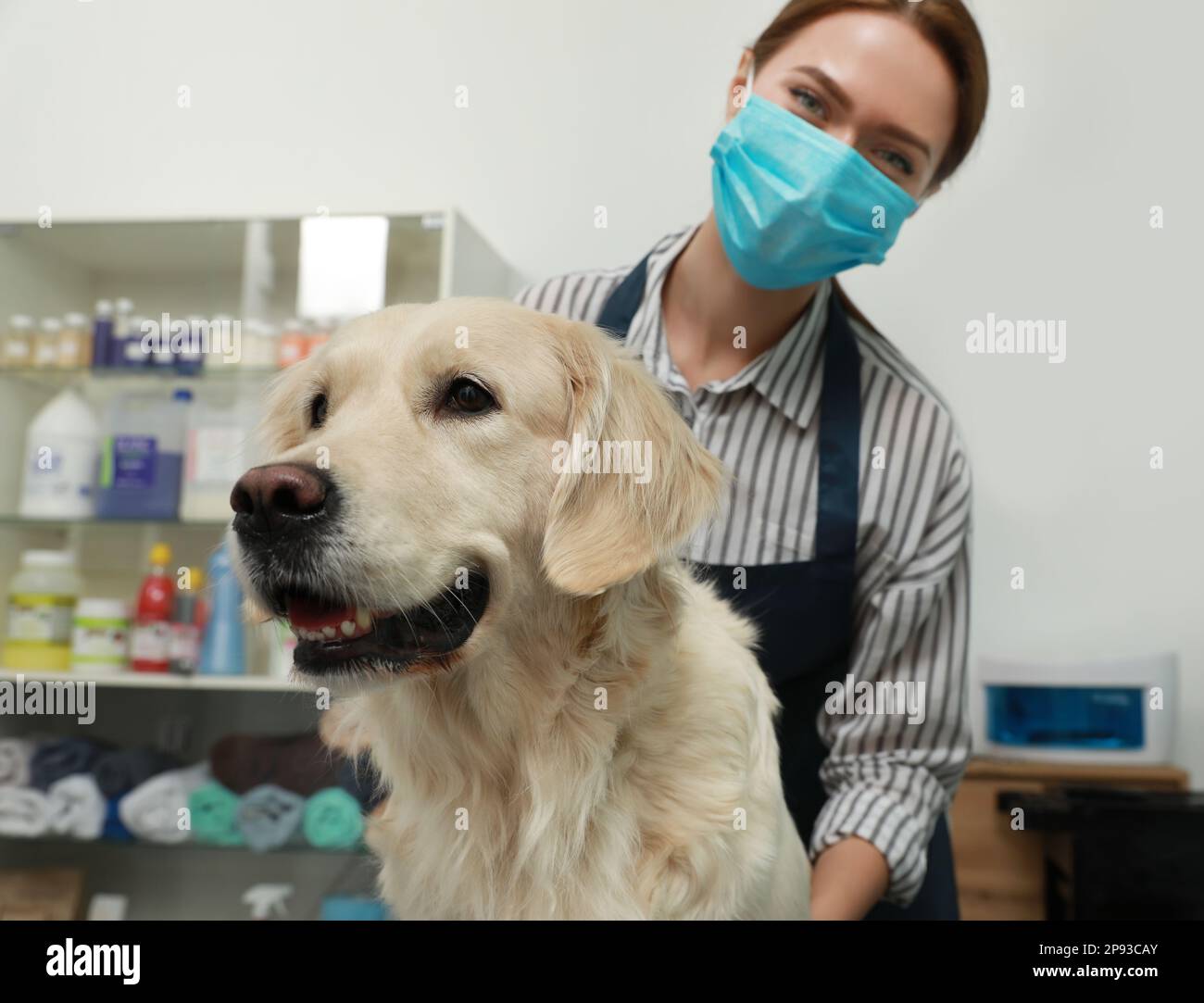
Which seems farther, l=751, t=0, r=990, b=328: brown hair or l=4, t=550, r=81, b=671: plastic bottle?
l=4, t=550, r=81, b=671: plastic bottle

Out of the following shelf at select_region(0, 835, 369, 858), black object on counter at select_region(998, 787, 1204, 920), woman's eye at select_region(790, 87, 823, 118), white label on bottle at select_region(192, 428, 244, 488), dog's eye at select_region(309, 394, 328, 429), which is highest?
woman's eye at select_region(790, 87, 823, 118)

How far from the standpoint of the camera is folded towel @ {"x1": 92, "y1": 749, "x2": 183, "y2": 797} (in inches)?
71.0

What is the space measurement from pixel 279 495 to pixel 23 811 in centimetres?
170

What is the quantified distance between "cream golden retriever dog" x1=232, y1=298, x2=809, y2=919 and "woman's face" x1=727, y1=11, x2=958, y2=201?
1.06 feet

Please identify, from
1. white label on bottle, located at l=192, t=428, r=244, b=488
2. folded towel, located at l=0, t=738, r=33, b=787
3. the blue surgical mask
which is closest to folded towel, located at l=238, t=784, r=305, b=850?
folded towel, located at l=0, t=738, r=33, b=787

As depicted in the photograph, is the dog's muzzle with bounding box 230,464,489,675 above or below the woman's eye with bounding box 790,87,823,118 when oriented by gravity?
below

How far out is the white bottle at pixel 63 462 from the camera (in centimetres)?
183

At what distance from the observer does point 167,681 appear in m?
1.71

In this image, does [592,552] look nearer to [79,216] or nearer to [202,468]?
[202,468]

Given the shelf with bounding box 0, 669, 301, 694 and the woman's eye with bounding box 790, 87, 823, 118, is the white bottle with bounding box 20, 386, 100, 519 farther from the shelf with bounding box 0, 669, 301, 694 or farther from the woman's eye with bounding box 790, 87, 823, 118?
the woman's eye with bounding box 790, 87, 823, 118

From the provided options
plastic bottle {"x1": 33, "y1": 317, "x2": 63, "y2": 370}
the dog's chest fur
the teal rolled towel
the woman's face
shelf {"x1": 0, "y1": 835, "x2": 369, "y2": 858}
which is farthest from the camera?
plastic bottle {"x1": 33, "y1": 317, "x2": 63, "y2": 370}

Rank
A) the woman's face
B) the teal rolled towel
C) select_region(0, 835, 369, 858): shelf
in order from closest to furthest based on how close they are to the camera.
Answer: the woman's face
the teal rolled towel
select_region(0, 835, 369, 858): shelf
